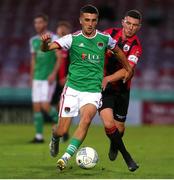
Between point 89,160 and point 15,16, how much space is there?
55.9 feet

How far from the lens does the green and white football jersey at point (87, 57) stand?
29.8ft

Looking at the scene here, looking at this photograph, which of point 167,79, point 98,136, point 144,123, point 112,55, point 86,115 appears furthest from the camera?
point 167,79

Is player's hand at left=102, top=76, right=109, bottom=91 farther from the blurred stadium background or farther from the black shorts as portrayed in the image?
the blurred stadium background

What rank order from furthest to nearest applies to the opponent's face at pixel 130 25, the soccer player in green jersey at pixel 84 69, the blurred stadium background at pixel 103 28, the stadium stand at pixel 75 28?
the stadium stand at pixel 75 28, the blurred stadium background at pixel 103 28, the opponent's face at pixel 130 25, the soccer player in green jersey at pixel 84 69

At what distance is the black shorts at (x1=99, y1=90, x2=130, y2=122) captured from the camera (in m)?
9.98

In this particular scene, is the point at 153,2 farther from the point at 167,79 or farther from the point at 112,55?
the point at 112,55

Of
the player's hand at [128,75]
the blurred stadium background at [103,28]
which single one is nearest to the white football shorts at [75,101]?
the player's hand at [128,75]

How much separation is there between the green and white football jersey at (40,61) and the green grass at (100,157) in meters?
1.35

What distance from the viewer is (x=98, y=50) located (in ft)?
29.9

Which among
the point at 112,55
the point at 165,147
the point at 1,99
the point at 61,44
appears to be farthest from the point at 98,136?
the point at 61,44

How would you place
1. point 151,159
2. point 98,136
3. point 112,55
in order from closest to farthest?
point 112,55 < point 151,159 < point 98,136

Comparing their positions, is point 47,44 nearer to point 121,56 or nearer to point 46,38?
point 46,38

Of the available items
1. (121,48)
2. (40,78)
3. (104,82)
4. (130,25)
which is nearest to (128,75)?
(104,82)

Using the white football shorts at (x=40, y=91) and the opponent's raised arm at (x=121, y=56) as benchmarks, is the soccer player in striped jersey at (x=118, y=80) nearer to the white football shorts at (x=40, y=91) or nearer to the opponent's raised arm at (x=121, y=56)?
the opponent's raised arm at (x=121, y=56)
